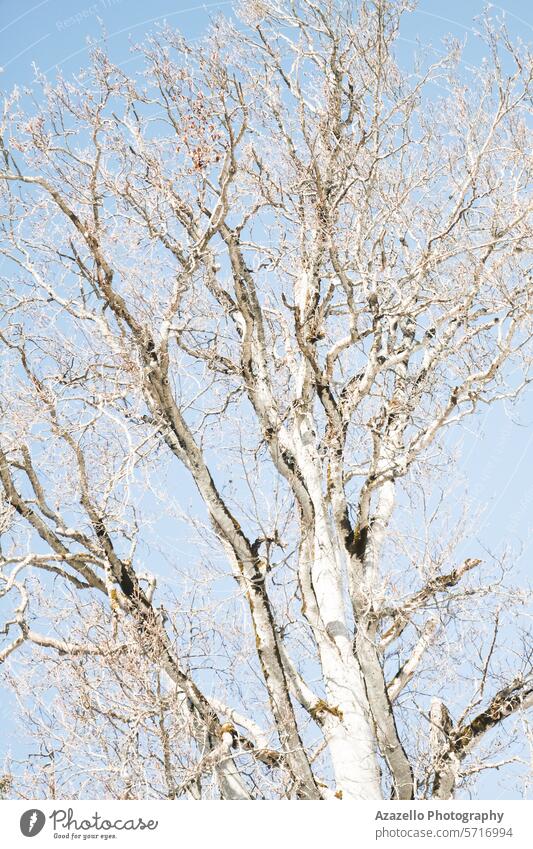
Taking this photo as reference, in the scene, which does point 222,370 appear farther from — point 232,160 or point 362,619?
point 362,619

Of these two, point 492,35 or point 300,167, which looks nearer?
point 492,35

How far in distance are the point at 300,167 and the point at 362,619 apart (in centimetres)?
452

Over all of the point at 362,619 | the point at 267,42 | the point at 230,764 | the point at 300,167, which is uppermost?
the point at 267,42

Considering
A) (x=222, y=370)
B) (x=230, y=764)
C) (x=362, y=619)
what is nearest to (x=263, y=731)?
(x=230, y=764)

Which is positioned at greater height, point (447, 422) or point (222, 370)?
point (222, 370)

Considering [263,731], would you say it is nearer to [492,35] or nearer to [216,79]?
[216,79]
